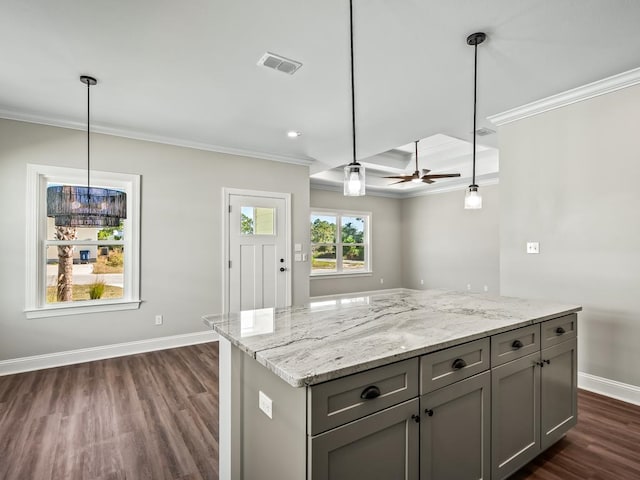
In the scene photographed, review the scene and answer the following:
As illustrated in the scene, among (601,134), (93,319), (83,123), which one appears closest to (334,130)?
(601,134)

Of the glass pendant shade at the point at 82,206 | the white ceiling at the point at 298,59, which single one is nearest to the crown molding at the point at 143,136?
the white ceiling at the point at 298,59

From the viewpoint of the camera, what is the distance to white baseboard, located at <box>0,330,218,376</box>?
11.5 feet

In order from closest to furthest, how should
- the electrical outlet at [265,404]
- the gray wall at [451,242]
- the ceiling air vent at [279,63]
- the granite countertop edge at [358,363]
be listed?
the granite countertop edge at [358,363]
the electrical outlet at [265,404]
the ceiling air vent at [279,63]
the gray wall at [451,242]

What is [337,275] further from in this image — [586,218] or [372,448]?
[372,448]

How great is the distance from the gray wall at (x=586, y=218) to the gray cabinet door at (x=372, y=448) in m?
2.51

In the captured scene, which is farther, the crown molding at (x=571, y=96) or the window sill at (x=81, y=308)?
the window sill at (x=81, y=308)

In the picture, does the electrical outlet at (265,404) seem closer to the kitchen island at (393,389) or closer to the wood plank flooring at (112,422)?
the kitchen island at (393,389)

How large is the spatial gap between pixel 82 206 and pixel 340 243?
570 cm

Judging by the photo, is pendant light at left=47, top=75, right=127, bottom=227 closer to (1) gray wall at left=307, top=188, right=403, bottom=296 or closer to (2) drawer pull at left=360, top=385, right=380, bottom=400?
(2) drawer pull at left=360, top=385, right=380, bottom=400

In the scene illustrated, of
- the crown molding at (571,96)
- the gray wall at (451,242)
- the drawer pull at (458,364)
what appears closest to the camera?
the drawer pull at (458,364)

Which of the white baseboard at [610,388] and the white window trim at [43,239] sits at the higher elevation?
the white window trim at [43,239]

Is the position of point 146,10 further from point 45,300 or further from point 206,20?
point 45,300

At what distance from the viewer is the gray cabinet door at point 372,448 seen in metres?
1.13

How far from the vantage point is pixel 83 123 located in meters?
3.80
